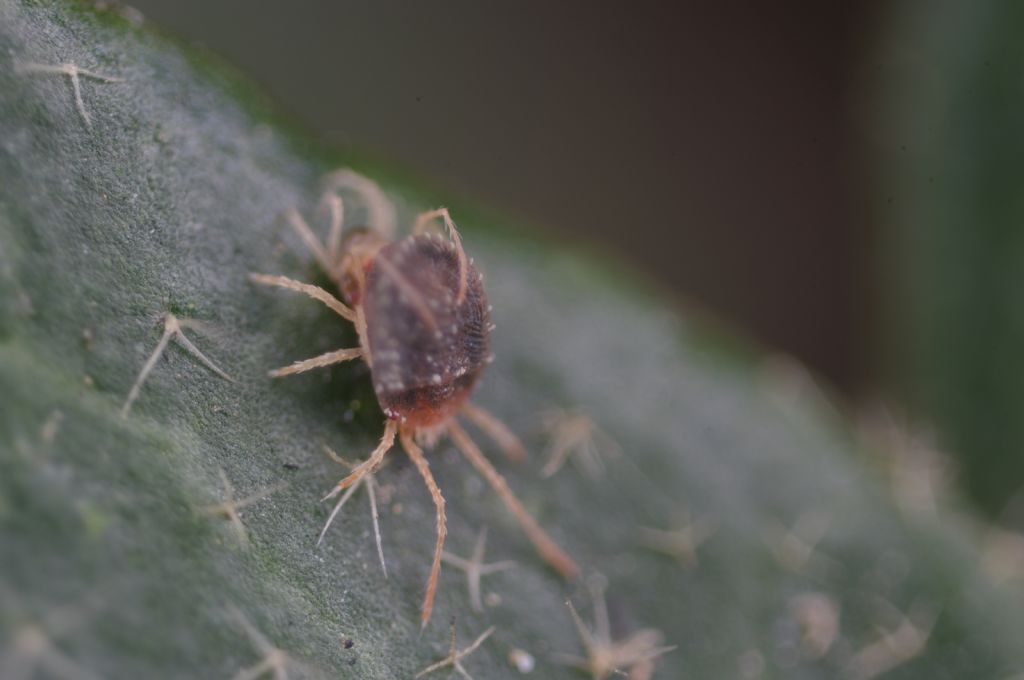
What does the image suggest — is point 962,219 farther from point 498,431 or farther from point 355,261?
point 355,261

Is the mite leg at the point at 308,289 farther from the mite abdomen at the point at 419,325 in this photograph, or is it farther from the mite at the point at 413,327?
the mite abdomen at the point at 419,325

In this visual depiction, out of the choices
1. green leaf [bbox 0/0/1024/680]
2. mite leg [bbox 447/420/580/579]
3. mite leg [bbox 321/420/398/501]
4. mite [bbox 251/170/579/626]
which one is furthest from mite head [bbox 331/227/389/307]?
mite leg [bbox 447/420/580/579]

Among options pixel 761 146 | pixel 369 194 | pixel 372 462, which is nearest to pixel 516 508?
pixel 372 462

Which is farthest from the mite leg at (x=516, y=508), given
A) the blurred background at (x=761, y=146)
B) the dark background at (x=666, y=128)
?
the dark background at (x=666, y=128)

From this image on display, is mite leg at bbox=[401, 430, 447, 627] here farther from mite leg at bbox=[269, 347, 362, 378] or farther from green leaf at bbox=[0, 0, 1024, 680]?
mite leg at bbox=[269, 347, 362, 378]

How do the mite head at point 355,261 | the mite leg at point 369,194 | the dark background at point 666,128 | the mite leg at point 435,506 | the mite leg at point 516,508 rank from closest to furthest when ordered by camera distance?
the mite leg at point 435,506, the mite head at point 355,261, the mite leg at point 516,508, the mite leg at point 369,194, the dark background at point 666,128

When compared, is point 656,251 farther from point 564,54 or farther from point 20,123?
point 20,123

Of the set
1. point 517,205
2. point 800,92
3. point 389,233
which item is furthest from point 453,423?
point 800,92

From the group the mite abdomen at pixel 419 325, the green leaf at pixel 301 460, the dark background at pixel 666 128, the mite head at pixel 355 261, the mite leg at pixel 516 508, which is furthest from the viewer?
the dark background at pixel 666 128
